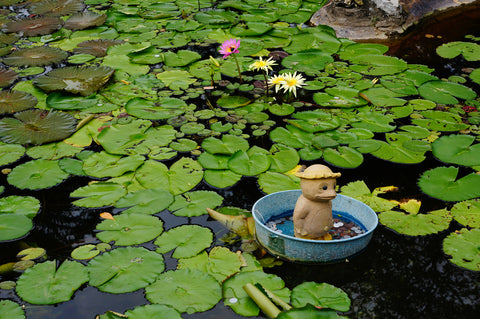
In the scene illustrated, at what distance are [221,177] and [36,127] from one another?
5.25 ft

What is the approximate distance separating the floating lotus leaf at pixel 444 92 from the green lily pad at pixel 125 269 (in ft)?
9.10

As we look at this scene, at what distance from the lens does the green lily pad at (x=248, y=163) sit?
10.5ft

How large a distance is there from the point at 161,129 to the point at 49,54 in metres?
2.03

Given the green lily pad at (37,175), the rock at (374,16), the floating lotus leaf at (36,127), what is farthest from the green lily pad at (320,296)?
the rock at (374,16)

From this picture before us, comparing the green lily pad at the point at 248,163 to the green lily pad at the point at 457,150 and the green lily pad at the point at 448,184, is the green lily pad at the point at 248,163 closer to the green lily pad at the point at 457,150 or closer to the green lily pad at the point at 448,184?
the green lily pad at the point at 448,184

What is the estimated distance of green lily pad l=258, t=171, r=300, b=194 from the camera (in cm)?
303

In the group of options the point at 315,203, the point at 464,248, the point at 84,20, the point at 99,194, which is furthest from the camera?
the point at 84,20

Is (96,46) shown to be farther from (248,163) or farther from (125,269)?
(125,269)

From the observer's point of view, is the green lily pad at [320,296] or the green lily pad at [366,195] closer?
the green lily pad at [320,296]

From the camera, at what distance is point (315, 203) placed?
7.79ft

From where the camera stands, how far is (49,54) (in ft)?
16.3

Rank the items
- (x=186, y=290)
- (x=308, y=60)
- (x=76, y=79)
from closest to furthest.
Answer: (x=186, y=290) → (x=76, y=79) → (x=308, y=60)

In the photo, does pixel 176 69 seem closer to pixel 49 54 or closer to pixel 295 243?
pixel 49 54

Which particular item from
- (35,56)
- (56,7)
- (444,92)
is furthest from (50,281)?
(56,7)
